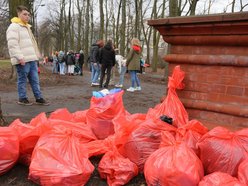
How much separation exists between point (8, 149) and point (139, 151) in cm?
120

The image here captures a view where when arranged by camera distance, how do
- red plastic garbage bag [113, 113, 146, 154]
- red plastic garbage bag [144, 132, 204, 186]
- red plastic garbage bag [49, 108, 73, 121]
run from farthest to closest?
red plastic garbage bag [49, 108, 73, 121]
red plastic garbage bag [113, 113, 146, 154]
red plastic garbage bag [144, 132, 204, 186]

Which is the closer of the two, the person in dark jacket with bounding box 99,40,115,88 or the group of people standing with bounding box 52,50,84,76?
the person in dark jacket with bounding box 99,40,115,88

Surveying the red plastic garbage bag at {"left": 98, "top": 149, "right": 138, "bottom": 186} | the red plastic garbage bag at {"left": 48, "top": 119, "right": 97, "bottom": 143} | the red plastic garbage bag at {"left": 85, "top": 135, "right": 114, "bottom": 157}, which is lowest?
the red plastic garbage bag at {"left": 98, "top": 149, "right": 138, "bottom": 186}

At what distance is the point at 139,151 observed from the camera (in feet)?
9.99

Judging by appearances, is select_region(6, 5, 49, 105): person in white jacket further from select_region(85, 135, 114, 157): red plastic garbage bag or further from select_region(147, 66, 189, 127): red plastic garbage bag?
select_region(147, 66, 189, 127): red plastic garbage bag

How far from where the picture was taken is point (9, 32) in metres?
5.92

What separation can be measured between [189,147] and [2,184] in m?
1.70

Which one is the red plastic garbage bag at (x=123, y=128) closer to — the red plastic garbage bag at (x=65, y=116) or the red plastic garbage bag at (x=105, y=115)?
the red plastic garbage bag at (x=105, y=115)

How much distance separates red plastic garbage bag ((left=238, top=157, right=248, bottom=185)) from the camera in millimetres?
2375

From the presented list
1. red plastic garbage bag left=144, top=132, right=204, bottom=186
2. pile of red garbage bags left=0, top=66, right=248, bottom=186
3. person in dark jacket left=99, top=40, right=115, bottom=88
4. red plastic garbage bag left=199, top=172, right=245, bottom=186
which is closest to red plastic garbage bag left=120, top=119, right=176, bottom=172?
pile of red garbage bags left=0, top=66, right=248, bottom=186

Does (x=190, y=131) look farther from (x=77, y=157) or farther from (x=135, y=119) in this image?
(x=77, y=157)

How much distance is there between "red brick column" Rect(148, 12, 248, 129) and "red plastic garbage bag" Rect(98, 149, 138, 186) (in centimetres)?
113

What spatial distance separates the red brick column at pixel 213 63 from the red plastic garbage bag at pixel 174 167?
94 centimetres

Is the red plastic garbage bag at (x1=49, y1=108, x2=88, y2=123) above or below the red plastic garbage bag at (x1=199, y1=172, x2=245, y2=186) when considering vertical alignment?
above
